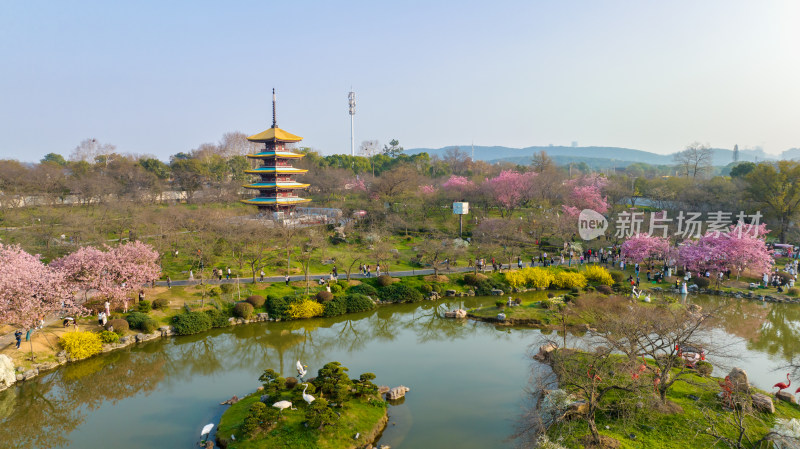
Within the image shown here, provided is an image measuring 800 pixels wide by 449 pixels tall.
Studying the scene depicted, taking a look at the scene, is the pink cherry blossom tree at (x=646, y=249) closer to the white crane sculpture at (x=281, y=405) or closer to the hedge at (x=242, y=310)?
the hedge at (x=242, y=310)

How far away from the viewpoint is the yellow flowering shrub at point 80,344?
1997 centimetres

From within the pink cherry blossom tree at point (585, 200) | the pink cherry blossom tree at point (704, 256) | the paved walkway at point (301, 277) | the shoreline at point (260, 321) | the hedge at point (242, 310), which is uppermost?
the pink cherry blossom tree at point (585, 200)

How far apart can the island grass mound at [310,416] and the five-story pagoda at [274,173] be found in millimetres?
31159

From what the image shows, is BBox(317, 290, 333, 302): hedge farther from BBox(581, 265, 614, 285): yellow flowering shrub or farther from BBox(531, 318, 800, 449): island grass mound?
BBox(581, 265, 614, 285): yellow flowering shrub

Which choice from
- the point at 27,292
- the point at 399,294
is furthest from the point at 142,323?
the point at 399,294

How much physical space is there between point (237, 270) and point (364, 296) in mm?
10189

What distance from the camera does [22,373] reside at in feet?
59.7

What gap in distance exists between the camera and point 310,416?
13961 millimetres

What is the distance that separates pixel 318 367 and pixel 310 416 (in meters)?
5.94

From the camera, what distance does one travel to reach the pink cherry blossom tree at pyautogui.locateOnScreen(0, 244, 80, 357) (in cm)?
1841

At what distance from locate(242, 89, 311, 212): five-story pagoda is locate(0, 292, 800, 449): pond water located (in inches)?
882

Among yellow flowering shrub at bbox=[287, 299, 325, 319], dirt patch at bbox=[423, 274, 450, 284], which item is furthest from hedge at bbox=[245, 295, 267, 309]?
dirt patch at bbox=[423, 274, 450, 284]

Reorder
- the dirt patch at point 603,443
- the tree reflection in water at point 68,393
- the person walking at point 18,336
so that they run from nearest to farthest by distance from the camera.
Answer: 1. the dirt patch at point 603,443
2. the tree reflection in water at point 68,393
3. the person walking at point 18,336

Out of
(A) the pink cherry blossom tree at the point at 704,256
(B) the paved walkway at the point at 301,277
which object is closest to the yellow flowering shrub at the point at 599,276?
(A) the pink cherry blossom tree at the point at 704,256
